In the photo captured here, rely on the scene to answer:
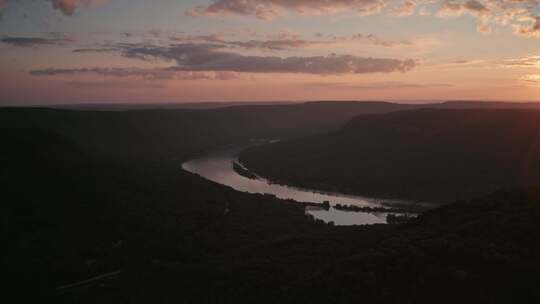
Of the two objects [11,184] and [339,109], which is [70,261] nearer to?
[11,184]

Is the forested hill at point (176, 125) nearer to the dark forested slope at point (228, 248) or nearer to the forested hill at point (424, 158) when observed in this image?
the dark forested slope at point (228, 248)

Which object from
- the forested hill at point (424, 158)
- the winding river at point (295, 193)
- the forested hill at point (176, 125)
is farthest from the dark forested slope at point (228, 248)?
the forested hill at point (424, 158)

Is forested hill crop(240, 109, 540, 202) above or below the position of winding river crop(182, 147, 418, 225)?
above

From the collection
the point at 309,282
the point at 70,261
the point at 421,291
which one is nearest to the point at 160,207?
the point at 70,261

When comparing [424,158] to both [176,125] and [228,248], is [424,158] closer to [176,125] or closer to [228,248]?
[228,248]

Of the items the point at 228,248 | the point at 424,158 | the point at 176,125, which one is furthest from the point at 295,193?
the point at 176,125

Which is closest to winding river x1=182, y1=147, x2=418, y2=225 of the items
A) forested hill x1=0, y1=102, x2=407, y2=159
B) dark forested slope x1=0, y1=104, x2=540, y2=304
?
dark forested slope x1=0, y1=104, x2=540, y2=304

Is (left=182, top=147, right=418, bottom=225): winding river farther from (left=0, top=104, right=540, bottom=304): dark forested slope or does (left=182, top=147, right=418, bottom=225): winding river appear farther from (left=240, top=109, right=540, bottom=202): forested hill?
(left=0, top=104, right=540, bottom=304): dark forested slope
